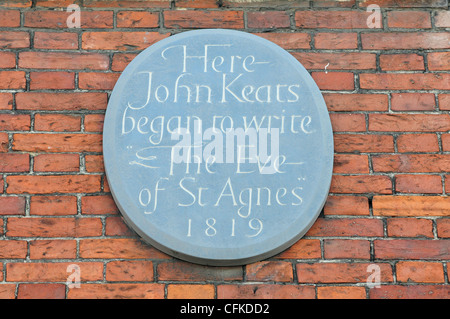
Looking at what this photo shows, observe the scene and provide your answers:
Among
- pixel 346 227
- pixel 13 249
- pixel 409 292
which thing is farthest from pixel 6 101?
pixel 409 292

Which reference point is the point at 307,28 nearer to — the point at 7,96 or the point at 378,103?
the point at 378,103

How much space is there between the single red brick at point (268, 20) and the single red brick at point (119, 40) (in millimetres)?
332

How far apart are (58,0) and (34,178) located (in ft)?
2.32

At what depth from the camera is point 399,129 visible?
8.05 feet

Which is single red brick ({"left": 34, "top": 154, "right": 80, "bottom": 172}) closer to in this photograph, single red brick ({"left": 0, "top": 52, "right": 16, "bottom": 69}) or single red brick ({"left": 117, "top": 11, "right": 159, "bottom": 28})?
single red brick ({"left": 0, "top": 52, "right": 16, "bottom": 69})

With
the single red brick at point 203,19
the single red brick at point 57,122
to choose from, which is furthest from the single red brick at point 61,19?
the single red brick at point 57,122

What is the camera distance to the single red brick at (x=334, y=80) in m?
2.50

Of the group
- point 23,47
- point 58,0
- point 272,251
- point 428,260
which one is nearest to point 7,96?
point 23,47

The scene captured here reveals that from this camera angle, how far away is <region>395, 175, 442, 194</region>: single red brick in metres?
2.39

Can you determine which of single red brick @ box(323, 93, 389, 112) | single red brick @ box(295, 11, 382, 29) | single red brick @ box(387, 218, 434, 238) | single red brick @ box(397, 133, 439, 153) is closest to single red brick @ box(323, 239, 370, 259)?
single red brick @ box(387, 218, 434, 238)

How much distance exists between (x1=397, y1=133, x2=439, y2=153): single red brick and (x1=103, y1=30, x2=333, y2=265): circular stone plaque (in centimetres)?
28

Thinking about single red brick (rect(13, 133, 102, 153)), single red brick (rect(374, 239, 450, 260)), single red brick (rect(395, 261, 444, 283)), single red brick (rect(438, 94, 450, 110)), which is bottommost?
single red brick (rect(395, 261, 444, 283))

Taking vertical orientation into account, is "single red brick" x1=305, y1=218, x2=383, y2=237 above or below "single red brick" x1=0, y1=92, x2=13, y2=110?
below

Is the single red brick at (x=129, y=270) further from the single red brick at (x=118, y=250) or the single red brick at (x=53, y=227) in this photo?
the single red brick at (x=53, y=227)
